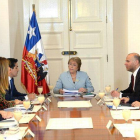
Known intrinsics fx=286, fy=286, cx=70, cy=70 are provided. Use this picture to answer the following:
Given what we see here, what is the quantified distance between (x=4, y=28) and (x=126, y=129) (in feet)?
10.5

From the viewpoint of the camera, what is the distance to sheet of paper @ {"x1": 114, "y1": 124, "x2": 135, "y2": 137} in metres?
1.62

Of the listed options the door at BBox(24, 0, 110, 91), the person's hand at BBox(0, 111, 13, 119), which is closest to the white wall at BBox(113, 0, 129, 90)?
the door at BBox(24, 0, 110, 91)

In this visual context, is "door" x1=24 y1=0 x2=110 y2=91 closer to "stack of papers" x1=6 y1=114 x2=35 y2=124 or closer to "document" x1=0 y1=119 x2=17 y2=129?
"stack of papers" x1=6 y1=114 x2=35 y2=124

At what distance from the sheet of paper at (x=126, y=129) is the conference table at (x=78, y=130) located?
0.02 metres

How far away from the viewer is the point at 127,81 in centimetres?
486

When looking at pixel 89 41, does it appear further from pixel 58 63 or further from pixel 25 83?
pixel 25 83

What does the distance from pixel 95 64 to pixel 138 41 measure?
41.2 inches

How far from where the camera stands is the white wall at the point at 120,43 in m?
4.98

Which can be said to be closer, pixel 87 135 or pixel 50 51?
pixel 87 135

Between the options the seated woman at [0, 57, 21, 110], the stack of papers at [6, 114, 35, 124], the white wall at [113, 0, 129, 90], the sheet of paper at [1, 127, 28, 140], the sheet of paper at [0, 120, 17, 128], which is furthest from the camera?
the white wall at [113, 0, 129, 90]

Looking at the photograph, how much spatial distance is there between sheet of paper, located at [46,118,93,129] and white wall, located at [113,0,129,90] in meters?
2.97

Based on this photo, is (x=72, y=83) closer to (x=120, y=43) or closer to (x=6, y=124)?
(x=120, y=43)

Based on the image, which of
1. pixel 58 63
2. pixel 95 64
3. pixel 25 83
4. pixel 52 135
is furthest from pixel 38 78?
pixel 52 135

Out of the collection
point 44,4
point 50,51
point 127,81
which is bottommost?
point 127,81
